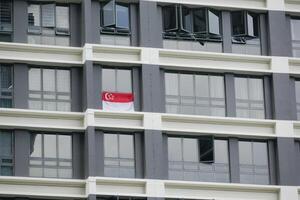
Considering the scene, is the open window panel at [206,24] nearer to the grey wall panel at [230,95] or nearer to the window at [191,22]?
the window at [191,22]

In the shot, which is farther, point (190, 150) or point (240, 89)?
point (240, 89)

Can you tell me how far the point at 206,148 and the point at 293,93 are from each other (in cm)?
452

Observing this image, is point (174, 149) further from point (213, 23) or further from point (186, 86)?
point (213, 23)

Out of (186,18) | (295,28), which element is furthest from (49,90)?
(295,28)

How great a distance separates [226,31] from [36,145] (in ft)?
30.6

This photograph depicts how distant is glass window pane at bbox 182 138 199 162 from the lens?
51.4 m

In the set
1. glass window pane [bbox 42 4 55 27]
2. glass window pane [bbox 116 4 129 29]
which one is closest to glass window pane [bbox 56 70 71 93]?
glass window pane [bbox 42 4 55 27]

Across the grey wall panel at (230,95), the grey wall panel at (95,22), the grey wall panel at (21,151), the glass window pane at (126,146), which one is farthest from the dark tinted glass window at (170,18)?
the grey wall panel at (21,151)

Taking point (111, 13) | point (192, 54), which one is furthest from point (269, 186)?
point (111, 13)

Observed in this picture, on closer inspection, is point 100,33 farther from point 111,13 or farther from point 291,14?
point 291,14

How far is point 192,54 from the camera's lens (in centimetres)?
5206

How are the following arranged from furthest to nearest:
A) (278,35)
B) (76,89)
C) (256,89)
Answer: (278,35)
(256,89)
(76,89)

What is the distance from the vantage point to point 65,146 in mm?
50688

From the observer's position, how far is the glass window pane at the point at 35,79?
51188mm
